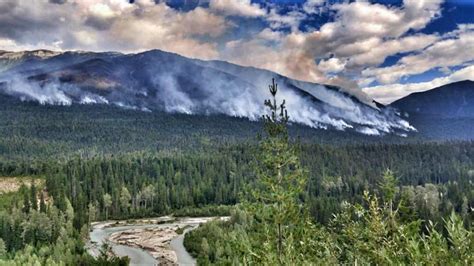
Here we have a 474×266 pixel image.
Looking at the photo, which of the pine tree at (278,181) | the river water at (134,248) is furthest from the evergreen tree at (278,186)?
the river water at (134,248)

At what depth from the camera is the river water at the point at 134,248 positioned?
112 meters

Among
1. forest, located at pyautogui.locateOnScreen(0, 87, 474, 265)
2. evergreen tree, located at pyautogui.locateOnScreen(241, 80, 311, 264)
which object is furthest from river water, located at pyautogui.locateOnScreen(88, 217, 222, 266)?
evergreen tree, located at pyautogui.locateOnScreen(241, 80, 311, 264)

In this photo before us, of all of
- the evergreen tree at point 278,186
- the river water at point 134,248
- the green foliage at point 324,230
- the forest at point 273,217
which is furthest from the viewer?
the river water at point 134,248

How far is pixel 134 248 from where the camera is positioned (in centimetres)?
12375

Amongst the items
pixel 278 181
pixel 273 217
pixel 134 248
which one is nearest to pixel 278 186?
pixel 278 181

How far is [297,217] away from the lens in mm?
26922

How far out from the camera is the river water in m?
112

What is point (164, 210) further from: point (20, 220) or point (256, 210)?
point (256, 210)

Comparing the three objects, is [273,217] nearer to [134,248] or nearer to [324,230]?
[324,230]

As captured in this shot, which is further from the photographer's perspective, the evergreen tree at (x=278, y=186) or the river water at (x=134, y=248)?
the river water at (x=134, y=248)

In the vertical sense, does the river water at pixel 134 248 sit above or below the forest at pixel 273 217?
Result: below

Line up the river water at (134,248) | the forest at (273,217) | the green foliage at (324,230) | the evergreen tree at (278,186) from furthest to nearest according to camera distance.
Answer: the river water at (134,248), the evergreen tree at (278,186), the forest at (273,217), the green foliage at (324,230)

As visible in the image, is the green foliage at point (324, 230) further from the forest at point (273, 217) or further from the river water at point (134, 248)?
the river water at point (134, 248)

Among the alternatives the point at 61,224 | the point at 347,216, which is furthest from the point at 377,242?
the point at 61,224
